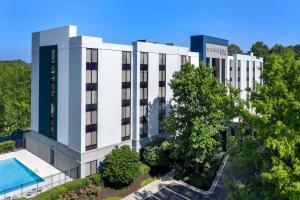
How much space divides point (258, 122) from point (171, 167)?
20.2 meters

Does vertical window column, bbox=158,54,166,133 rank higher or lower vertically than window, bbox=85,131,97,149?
higher

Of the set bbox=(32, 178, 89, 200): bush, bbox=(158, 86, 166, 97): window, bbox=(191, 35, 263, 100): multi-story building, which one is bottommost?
bbox=(32, 178, 89, 200): bush

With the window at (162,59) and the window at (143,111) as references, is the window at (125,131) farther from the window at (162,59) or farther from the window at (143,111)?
the window at (162,59)

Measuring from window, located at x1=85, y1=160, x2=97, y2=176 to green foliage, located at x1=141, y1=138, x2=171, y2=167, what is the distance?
5904mm

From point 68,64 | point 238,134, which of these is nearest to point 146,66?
point 68,64

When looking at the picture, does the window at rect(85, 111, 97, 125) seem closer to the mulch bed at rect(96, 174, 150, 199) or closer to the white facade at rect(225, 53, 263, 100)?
the mulch bed at rect(96, 174, 150, 199)

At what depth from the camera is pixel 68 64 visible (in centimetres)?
3259

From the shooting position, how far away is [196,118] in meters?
31.3

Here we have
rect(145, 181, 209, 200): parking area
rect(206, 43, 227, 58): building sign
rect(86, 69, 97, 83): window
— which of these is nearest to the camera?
rect(145, 181, 209, 200): parking area

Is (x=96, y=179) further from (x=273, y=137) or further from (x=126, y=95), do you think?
(x=273, y=137)

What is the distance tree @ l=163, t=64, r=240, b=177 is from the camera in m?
30.8

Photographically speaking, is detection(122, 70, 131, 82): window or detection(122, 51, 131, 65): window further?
detection(122, 70, 131, 82): window

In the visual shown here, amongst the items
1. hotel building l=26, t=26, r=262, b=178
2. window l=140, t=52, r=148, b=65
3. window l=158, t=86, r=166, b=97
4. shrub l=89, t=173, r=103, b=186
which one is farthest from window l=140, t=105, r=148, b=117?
shrub l=89, t=173, r=103, b=186

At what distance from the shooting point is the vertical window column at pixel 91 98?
3134 cm
